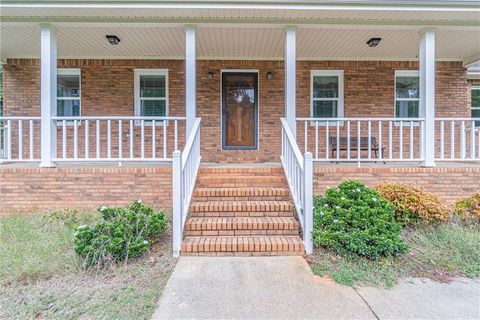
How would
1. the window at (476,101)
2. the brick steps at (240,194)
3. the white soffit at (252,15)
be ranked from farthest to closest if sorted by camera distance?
the window at (476,101) → the white soffit at (252,15) → the brick steps at (240,194)

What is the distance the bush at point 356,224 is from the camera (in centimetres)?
363

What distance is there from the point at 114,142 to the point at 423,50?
288 inches

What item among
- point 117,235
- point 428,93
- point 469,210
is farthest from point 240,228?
point 428,93

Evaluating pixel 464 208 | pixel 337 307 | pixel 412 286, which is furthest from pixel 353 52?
pixel 337 307

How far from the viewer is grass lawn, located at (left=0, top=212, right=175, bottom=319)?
2.66m

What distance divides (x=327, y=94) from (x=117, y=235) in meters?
6.55

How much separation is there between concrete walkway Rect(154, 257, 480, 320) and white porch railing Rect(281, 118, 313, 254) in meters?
0.64

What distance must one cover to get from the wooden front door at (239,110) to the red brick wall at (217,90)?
17 cm

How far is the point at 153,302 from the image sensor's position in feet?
9.11

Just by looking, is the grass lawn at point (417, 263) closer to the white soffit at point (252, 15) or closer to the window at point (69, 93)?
the white soffit at point (252, 15)

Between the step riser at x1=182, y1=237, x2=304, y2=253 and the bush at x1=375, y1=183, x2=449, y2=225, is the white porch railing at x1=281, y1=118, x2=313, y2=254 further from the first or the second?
the bush at x1=375, y1=183, x2=449, y2=225

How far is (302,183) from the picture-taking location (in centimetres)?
421

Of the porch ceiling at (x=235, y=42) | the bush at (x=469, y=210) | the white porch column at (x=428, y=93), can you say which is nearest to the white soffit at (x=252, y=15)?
the porch ceiling at (x=235, y=42)

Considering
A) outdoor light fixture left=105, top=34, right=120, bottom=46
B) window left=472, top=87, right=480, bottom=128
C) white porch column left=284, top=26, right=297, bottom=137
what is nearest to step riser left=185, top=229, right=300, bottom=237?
white porch column left=284, top=26, right=297, bottom=137
